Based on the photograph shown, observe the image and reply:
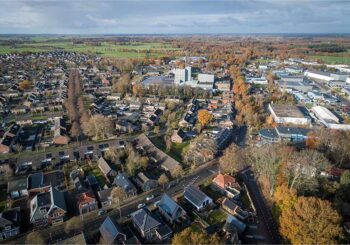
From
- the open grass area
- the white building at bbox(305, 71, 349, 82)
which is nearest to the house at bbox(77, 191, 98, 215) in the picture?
the white building at bbox(305, 71, 349, 82)

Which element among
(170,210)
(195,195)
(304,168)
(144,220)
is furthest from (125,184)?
(304,168)

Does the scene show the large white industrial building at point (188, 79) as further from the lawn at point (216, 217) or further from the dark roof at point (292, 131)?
the lawn at point (216, 217)

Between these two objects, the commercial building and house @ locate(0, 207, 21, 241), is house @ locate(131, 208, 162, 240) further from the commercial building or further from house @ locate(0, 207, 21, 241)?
the commercial building

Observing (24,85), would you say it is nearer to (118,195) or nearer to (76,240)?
(118,195)

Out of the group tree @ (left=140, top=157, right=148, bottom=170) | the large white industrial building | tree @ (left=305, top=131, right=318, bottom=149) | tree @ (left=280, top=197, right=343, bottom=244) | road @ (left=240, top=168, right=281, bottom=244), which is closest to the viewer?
tree @ (left=280, top=197, right=343, bottom=244)

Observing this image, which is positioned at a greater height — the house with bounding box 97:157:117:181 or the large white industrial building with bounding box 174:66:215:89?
the large white industrial building with bounding box 174:66:215:89

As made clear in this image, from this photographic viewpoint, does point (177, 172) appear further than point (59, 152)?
No

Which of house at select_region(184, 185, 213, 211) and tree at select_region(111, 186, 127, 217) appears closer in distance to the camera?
house at select_region(184, 185, 213, 211)
